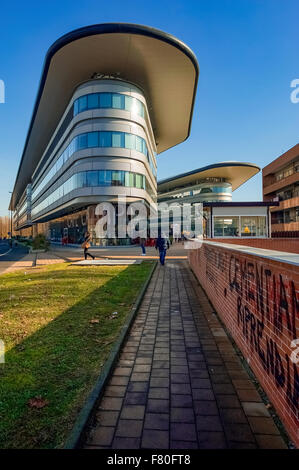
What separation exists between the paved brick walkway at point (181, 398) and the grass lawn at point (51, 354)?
1.06ft

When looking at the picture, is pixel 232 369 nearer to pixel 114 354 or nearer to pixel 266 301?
pixel 266 301

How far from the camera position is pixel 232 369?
12.2 ft

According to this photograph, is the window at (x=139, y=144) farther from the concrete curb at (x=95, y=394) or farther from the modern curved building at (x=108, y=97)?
the concrete curb at (x=95, y=394)

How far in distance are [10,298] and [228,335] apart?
5.86 meters

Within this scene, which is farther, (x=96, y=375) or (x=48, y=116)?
(x=48, y=116)

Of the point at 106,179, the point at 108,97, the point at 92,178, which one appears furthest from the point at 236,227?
the point at 108,97

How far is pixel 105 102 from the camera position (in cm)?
3256

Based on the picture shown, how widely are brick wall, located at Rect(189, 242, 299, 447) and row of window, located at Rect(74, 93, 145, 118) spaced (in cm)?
3237

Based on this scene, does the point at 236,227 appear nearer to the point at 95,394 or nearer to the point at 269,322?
the point at 269,322

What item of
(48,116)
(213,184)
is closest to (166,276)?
(48,116)

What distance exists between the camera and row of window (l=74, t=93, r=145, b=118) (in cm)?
3253

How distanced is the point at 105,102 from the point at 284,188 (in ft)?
113

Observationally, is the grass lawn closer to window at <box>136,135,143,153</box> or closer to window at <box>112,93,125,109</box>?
window at <box>136,135,143,153</box>

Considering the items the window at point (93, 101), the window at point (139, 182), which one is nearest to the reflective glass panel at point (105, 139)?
the window at point (93, 101)
